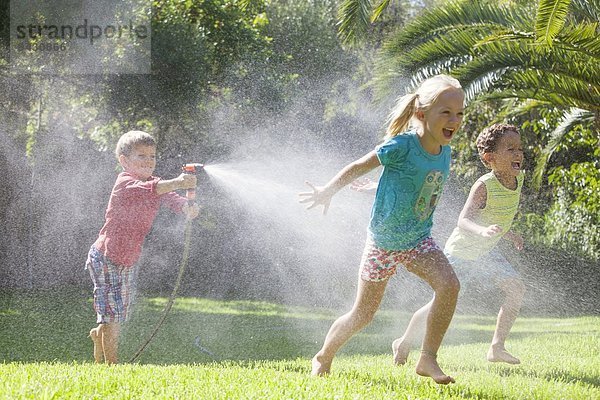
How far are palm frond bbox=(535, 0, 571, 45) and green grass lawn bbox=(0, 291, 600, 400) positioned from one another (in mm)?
2328

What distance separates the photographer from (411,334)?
502 cm

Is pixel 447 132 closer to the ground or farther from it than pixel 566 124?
closer to the ground

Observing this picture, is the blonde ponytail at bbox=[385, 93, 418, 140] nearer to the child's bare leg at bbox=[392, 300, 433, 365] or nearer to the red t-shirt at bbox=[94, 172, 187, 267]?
the child's bare leg at bbox=[392, 300, 433, 365]

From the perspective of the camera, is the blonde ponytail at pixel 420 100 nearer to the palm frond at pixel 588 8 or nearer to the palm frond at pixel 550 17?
the palm frond at pixel 550 17

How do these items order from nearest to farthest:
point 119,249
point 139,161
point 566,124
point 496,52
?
point 119,249 → point 139,161 → point 496,52 → point 566,124

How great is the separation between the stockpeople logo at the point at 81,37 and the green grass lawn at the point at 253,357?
11.9ft

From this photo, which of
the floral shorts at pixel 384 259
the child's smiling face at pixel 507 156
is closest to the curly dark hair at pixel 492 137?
the child's smiling face at pixel 507 156

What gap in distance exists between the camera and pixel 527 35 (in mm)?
6914

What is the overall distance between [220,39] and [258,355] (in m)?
9.28

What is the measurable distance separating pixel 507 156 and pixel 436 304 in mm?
1629

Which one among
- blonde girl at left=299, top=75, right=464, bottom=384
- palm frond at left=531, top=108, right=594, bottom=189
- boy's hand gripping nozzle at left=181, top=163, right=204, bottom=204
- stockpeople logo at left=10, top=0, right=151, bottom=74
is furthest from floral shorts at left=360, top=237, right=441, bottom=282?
stockpeople logo at left=10, top=0, right=151, bottom=74

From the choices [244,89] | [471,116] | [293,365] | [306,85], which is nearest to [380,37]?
[306,85]

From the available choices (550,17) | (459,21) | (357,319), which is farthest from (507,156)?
(459,21)

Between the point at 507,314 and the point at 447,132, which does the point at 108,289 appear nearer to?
the point at 447,132
